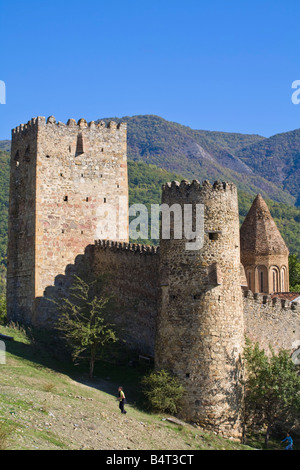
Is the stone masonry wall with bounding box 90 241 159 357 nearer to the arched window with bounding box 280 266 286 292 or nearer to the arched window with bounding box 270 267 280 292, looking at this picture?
the arched window with bounding box 270 267 280 292

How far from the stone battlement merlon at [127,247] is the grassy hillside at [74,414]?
5.11 meters

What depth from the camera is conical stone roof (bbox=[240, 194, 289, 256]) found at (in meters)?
36.3

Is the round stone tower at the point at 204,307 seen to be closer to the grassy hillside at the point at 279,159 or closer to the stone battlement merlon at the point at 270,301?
the stone battlement merlon at the point at 270,301

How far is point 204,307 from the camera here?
21.6m

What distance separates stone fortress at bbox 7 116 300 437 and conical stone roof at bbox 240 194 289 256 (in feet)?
0.22

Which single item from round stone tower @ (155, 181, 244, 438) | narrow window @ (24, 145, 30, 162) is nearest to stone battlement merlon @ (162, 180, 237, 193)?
round stone tower @ (155, 181, 244, 438)

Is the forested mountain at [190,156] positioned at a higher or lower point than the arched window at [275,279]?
higher

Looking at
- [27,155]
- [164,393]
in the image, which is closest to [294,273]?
[27,155]

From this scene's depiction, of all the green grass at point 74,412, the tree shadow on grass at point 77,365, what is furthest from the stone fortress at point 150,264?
the green grass at point 74,412

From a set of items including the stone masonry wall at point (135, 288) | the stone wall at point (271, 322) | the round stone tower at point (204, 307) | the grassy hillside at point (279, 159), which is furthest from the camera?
the grassy hillside at point (279, 159)

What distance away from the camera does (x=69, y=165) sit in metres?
30.0

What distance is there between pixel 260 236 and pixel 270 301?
420 inches

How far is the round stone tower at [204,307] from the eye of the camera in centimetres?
2127
